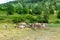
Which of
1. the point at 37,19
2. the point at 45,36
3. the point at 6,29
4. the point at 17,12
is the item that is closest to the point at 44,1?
the point at 37,19

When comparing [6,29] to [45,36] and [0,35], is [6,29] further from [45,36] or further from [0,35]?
[45,36]

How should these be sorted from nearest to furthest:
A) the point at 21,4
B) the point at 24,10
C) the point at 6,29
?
1. the point at 6,29
2. the point at 24,10
3. the point at 21,4

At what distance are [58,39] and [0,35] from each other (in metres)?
3.94

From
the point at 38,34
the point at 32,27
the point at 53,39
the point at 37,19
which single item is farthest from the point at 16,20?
the point at 53,39

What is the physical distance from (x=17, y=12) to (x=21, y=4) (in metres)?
1.29

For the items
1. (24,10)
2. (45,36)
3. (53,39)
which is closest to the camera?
(53,39)

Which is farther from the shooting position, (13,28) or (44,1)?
(44,1)

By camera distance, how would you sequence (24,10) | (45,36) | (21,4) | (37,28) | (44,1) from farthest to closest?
(21,4) → (24,10) → (44,1) → (37,28) → (45,36)

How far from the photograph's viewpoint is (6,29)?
18047mm

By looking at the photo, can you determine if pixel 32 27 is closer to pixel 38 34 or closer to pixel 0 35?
pixel 38 34

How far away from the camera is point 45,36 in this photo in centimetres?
1574

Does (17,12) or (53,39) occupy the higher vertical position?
(53,39)

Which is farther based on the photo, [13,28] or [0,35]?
[13,28]

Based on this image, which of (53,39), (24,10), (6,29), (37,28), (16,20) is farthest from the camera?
(24,10)
